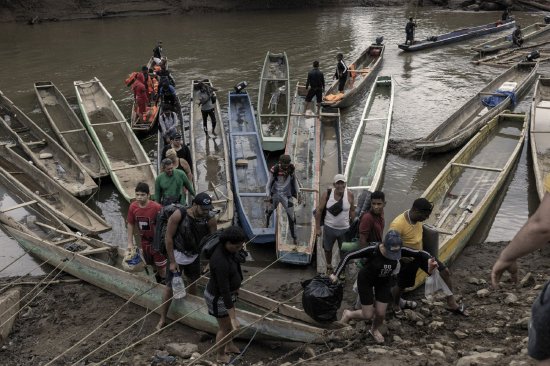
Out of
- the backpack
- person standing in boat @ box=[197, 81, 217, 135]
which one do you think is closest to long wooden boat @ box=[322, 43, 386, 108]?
person standing in boat @ box=[197, 81, 217, 135]

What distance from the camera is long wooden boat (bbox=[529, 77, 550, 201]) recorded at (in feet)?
37.8

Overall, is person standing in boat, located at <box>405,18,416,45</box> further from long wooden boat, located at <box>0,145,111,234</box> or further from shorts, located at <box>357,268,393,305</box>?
shorts, located at <box>357,268,393,305</box>

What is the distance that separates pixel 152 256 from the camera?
7.39 meters

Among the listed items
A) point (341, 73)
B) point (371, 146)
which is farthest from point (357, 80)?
point (371, 146)

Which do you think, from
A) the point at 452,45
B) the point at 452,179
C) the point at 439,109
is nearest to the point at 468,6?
the point at 452,45

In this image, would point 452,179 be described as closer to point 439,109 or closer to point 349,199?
point 349,199

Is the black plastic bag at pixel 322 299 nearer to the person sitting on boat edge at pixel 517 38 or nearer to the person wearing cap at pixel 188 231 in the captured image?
the person wearing cap at pixel 188 231

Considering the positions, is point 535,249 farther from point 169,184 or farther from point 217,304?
point 169,184

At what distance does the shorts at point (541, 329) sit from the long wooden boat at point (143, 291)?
3132 millimetres

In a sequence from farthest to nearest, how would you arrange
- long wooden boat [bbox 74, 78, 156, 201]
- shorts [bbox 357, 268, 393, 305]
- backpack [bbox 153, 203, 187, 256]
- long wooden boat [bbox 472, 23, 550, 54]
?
long wooden boat [bbox 472, 23, 550, 54] < long wooden boat [bbox 74, 78, 156, 201] < backpack [bbox 153, 203, 187, 256] < shorts [bbox 357, 268, 393, 305]

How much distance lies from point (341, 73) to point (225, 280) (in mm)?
12375

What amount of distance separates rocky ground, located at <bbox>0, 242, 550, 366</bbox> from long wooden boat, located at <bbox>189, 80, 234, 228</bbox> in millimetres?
1984

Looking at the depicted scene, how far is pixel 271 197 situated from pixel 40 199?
4913 millimetres

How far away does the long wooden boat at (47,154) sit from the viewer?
11430 mm
